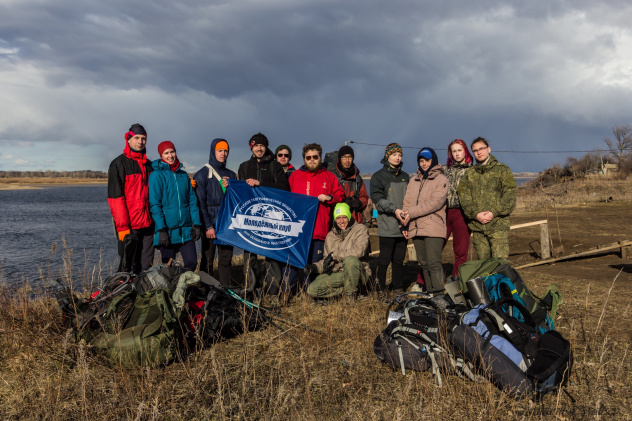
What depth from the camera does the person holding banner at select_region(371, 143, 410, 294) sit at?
20.3 feet

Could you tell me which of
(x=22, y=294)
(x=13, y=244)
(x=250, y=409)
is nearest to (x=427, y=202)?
(x=250, y=409)

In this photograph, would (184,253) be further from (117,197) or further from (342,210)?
(342,210)

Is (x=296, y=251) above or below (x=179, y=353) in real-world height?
above

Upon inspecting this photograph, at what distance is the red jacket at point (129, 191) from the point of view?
18.0 ft

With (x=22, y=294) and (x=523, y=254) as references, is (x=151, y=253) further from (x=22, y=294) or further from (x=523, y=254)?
(x=523, y=254)

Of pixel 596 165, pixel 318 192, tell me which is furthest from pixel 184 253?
pixel 596 165

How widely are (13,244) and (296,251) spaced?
63.0 ft

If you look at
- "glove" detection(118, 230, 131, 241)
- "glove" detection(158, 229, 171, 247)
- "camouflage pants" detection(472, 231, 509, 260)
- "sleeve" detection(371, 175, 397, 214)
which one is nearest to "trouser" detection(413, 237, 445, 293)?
"camouflage pants" detection(472, 231, 509, 260)

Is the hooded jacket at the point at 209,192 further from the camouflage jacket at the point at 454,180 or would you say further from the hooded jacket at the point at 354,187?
the camouflage jacket at the point at 454,180

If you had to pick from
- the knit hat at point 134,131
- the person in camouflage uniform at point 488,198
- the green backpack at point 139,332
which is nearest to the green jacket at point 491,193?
the person in camouflage uniform at point 488,198

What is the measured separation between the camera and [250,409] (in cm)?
335

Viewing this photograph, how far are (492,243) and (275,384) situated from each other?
12.0 feet

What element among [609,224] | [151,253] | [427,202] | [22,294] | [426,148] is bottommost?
[609,224]

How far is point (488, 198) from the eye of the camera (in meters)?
5.76
